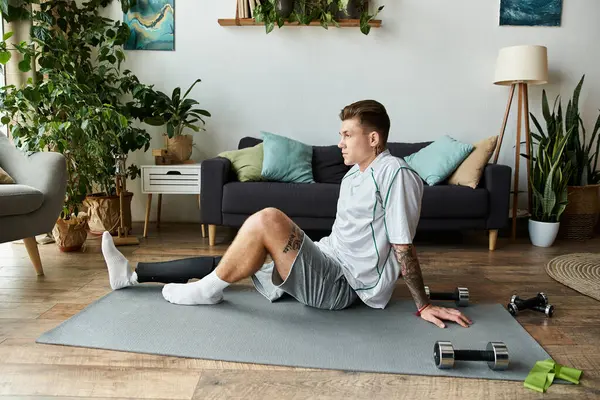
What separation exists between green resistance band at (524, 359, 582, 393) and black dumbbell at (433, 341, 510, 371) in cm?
9

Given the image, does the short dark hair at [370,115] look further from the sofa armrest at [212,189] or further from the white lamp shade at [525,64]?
the white lamp shade at [525,64]

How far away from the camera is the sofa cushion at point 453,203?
346 cm

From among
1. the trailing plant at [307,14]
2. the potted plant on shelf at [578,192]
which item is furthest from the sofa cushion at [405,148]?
the potted plant on shelf at [578,192]

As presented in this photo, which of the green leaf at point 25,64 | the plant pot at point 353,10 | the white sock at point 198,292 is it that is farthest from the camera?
the plant pot at point 353,10

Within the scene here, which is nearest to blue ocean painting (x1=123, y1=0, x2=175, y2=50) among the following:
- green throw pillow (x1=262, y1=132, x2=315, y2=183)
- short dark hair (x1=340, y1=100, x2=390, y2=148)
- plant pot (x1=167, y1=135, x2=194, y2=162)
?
plant pot (x1=167, y1=135, x2=194, y2=162)

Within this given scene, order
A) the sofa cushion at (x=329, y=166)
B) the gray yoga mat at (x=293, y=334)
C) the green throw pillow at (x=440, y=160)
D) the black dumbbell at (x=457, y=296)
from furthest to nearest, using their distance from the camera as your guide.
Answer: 1. the sofa cushion at (x=329, y=166)
2. the green throw pillow at (x=440, y=160)
3. the black dumbbell at (x=457, y=296)
4. the gray yoga mat at (x=293, y=334)

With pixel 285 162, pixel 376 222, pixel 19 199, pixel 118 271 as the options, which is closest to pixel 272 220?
pixel 376 222

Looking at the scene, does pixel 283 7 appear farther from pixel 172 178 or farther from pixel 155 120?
pixel 172 178

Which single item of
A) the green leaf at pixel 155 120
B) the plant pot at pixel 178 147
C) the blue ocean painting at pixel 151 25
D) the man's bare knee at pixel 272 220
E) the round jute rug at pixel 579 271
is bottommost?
the round jute rug at pixel 579 271

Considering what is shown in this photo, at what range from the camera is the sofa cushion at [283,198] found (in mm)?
3492

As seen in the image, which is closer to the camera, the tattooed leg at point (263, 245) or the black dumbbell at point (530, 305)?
the tattooed leg at point (263, 245)

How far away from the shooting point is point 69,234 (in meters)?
3.28

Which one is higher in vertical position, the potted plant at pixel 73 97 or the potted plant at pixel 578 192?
the potted plant at pixel 73 97

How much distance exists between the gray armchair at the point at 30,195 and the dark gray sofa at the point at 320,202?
1047 mm
